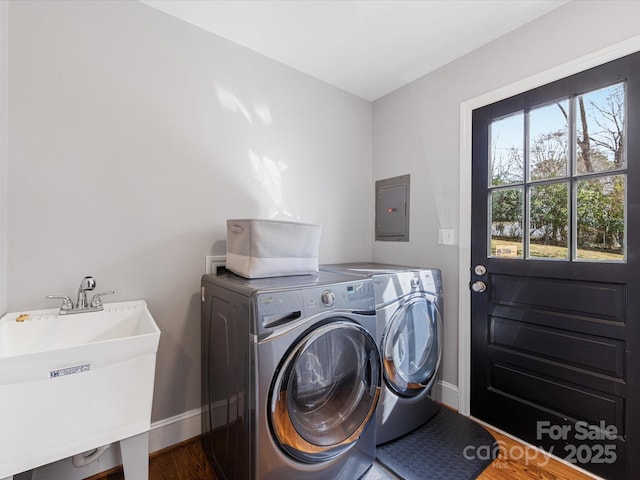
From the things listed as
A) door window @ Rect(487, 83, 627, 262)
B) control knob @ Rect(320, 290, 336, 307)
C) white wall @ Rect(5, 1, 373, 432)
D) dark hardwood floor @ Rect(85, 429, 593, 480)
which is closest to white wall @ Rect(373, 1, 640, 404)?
door window @ Rect(487, 83, 627, 262)

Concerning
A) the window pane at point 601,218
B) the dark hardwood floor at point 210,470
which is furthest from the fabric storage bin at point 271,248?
the window pane at point 601,218

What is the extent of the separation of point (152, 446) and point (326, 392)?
41.3 inches

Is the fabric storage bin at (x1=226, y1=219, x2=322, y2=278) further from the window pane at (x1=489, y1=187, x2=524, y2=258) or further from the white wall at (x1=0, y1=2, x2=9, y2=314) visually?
the window pane at (x1=489, y1=187, x2=524, y2=258)

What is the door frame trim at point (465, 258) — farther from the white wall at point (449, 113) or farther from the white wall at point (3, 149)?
the white wall at point (3, 149)

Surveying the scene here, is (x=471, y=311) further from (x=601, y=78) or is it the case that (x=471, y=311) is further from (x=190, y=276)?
(x=190, y=276)

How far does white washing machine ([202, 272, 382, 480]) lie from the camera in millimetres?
1159

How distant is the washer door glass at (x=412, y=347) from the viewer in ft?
5.50

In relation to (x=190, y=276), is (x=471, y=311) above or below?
below

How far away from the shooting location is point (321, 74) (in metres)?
2.31

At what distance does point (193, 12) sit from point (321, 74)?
956mm

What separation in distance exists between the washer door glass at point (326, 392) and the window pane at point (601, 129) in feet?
4.69

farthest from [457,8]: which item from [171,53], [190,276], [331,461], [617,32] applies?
[331,461]

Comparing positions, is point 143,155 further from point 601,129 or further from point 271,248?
point 601,129

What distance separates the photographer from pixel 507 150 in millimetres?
1865
